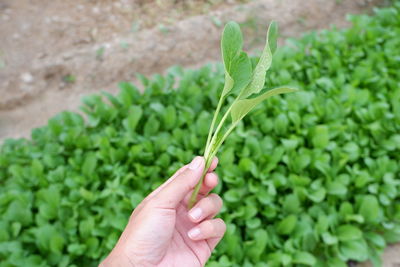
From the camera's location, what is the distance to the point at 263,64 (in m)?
1.01

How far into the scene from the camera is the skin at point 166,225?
119 centimetres

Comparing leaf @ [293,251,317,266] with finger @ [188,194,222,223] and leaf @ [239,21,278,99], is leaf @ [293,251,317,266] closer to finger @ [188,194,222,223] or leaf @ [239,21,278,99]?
finger @ [188,194,222,223]

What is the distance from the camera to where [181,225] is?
1.40m

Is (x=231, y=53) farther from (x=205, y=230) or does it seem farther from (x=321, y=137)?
(x=321, y=137)

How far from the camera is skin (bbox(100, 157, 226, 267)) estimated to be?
1.19 meters

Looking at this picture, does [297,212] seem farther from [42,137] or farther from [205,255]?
[42,137]

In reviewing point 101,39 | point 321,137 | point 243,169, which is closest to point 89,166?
point 243,169

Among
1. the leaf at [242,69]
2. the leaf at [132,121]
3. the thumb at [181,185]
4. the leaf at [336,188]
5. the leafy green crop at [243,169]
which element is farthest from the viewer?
the leaf at [132,121]

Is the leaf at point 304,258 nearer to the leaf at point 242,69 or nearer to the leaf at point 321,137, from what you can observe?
the leaf at point 321,137

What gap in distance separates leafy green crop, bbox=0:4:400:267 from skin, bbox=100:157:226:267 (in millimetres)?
680

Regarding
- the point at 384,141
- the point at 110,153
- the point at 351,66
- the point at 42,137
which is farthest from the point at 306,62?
the point at 42,137

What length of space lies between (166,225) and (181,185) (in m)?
0.16

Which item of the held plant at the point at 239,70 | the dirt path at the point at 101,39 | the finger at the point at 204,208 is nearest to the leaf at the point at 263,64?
the held plant at the point at 239,70

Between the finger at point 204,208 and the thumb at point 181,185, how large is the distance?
72 millimetres
